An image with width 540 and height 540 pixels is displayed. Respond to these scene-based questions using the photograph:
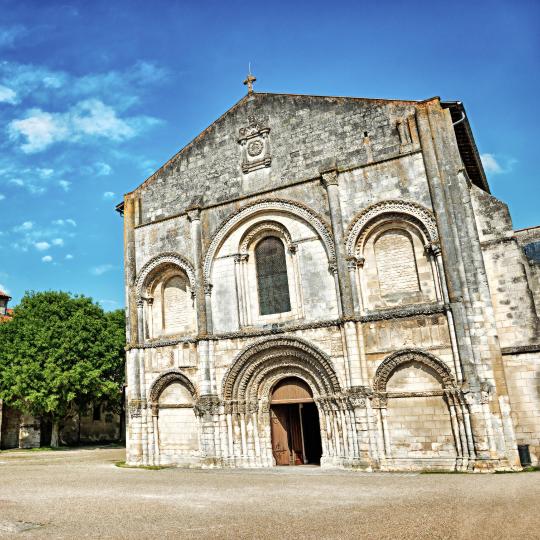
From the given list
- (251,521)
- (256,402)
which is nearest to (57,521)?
(251,521)

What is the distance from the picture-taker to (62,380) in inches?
1117

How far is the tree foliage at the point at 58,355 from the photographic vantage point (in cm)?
2867

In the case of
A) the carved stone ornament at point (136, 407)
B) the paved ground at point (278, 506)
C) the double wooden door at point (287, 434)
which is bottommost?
the paved ground at point (278, 506)

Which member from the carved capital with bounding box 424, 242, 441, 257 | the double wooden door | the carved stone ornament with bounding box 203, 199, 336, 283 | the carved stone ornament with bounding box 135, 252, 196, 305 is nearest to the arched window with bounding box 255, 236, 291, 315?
the carved stone ornament with bounding box 203, 199, 336, 283

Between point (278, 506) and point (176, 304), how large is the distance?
1100 centimetres

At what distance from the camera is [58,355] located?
29.0m

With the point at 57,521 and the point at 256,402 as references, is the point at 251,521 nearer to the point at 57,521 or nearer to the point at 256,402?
the point at 57,521

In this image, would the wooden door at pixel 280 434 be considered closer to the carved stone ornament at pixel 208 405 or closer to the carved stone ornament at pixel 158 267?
the carved stone ornament at pixel 208 405

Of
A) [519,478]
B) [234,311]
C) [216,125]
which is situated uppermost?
[216,125]

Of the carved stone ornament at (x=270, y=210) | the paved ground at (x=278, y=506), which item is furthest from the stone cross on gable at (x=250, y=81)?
the paved ground at (x=278, y=506)

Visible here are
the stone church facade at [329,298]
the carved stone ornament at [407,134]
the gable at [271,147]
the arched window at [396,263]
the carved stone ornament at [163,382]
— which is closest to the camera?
the stone church facade at [329,298]

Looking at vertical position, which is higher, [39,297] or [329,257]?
[39,297]

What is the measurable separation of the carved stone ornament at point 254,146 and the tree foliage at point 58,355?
1677 centimetres

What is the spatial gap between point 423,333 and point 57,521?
10.5 metres
